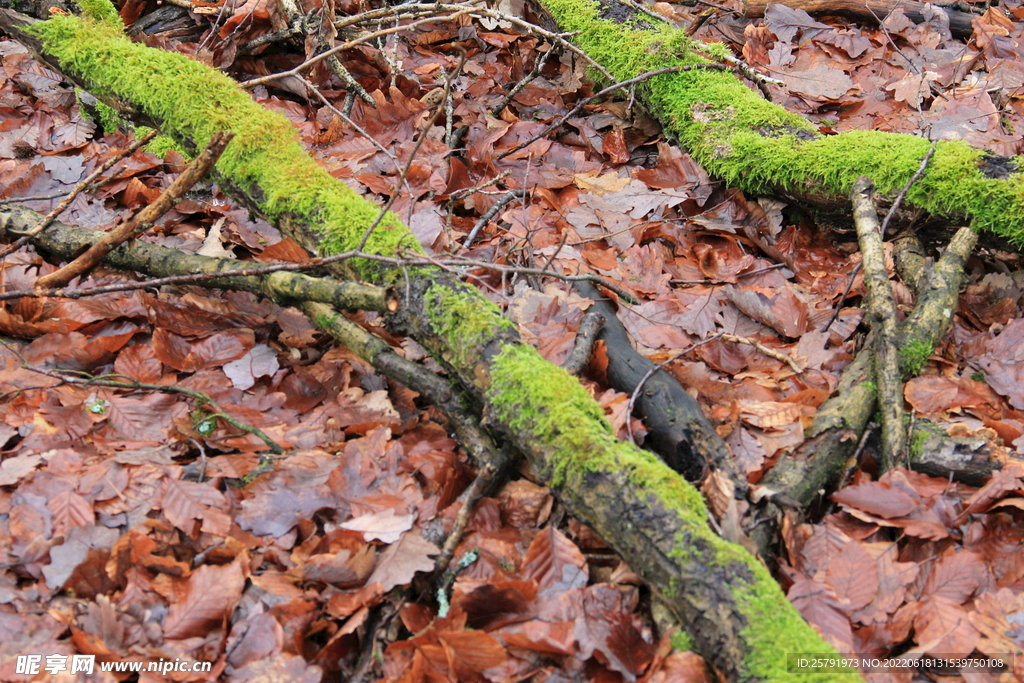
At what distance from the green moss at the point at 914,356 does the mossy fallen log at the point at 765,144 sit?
0.89m

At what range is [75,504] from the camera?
225 cm

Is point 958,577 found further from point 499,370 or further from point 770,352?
point 499,370

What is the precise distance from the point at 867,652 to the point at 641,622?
676mm

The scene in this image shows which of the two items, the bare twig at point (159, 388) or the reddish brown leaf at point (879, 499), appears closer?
the reddish brown leaf at point (879, 499)

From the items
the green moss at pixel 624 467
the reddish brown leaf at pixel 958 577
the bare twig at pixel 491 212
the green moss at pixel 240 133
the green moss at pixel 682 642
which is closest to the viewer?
Answer: the green moss at pixel 624 467

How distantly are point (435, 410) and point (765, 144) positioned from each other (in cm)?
241

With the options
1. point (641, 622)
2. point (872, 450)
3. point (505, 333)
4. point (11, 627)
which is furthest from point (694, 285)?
point (11, 627)

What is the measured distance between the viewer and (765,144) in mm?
3715

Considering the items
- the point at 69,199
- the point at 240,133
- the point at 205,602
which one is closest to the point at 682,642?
the point at 205,602

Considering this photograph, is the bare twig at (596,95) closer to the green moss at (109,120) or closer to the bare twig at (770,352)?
the bare twig at (770,352)

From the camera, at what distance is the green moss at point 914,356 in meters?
2.83

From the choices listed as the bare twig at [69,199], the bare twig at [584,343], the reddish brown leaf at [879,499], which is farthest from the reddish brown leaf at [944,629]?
the bare twig at [69,199]

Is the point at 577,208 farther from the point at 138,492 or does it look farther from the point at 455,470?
the point at 138,492

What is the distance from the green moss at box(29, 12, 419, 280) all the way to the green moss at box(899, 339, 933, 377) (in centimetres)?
213
